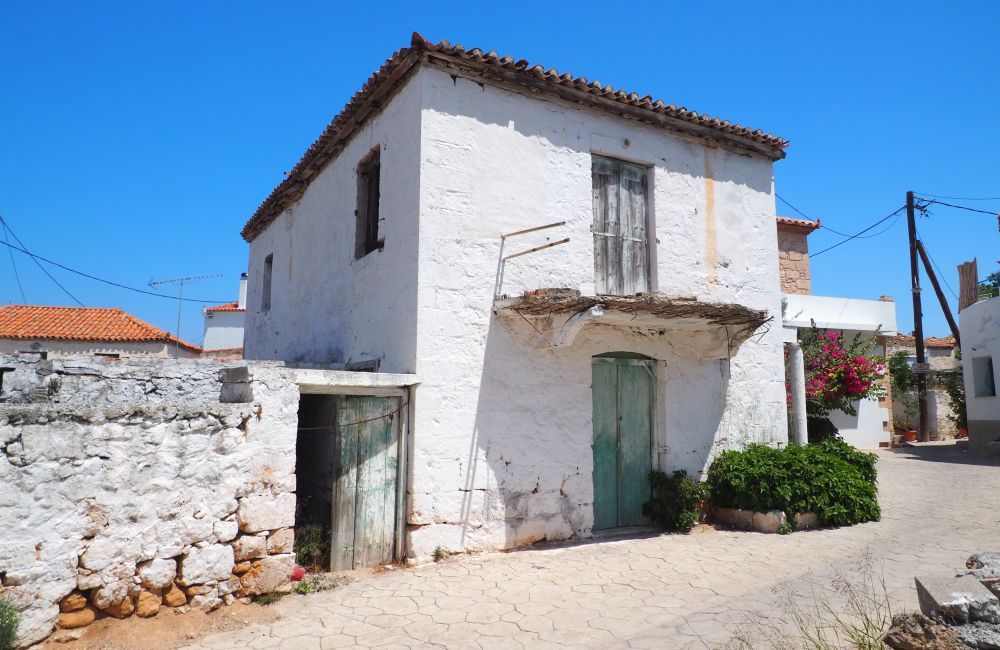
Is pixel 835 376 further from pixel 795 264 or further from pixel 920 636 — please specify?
pixel 920 636

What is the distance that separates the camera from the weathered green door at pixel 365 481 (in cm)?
642

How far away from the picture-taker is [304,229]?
35.4ft

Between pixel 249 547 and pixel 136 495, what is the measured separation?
1074mm

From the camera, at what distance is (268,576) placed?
5.48m

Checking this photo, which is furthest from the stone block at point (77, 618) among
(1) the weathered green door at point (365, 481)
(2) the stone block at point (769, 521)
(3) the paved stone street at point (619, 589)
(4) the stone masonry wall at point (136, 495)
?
(2) the stone block at point (769, 521)

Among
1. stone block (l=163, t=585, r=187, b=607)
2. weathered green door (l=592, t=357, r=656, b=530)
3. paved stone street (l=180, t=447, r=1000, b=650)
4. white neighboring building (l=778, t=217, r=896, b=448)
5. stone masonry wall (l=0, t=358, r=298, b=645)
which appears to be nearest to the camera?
stone masonry wall (l=0, t=358, r=298, b=645)

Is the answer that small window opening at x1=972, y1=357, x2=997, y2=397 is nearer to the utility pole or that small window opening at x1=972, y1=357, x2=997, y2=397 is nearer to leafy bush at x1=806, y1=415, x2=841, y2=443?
the utility pole

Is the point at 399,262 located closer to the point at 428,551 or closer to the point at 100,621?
the point at 428,551

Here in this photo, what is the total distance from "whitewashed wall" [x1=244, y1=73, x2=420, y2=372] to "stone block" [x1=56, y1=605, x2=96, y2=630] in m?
3.43

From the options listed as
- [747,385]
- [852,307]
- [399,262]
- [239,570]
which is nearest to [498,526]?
[239,570]

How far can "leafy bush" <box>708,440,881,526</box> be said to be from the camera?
7.93m

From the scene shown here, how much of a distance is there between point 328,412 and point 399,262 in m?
1.91

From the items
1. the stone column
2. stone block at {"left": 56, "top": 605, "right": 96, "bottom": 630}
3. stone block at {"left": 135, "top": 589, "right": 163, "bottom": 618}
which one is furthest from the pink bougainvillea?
stone block at {"left": 56, "top": 605, "right": 96, "bottom": 630}

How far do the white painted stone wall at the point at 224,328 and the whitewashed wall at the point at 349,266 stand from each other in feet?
50.2
